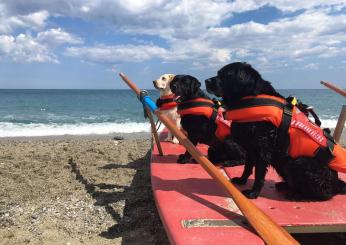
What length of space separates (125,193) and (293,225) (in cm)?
300

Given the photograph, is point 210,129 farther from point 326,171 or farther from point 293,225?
point 293,225

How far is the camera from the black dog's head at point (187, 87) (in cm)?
498

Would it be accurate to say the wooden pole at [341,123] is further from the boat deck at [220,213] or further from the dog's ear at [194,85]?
the dog's ear at [194,85]

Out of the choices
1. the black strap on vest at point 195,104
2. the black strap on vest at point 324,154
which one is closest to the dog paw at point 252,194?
the black strap on vest at point 324,154

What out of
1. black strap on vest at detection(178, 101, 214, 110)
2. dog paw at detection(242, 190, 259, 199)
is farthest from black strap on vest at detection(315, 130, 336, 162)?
black strap on vest at detection(178, 101, 214, 110)

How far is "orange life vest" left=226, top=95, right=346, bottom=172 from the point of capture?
3215mm

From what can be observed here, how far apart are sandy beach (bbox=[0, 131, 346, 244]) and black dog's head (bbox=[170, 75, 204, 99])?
149 cm

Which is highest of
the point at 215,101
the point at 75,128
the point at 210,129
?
the point at 215,101

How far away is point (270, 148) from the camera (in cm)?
326

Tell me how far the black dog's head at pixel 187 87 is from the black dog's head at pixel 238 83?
1.40 meters

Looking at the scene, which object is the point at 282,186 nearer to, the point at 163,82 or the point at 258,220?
the point at 258,220

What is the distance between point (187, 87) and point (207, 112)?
442mm

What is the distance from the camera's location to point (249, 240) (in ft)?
7.97

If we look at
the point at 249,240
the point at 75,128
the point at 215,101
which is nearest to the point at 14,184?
the point at 215,101
